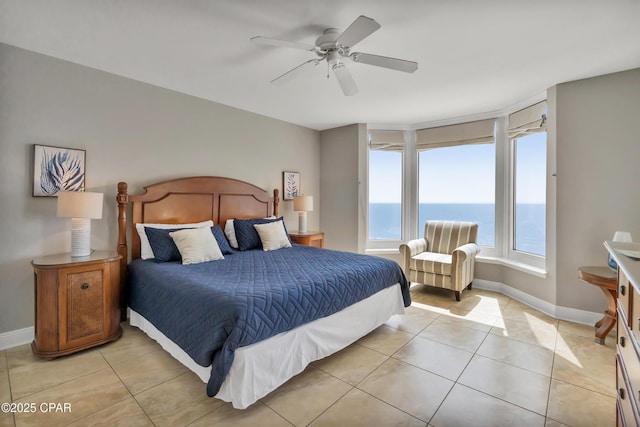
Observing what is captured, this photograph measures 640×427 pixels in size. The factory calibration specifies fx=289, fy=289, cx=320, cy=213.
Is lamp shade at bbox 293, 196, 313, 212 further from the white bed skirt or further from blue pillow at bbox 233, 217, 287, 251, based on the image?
the white bed skirt

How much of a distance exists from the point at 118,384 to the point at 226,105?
3234mm

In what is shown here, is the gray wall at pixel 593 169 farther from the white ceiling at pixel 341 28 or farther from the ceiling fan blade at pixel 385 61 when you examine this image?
the ceiling fan blade at pixel 385 61

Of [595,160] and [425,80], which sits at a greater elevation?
[425,80]

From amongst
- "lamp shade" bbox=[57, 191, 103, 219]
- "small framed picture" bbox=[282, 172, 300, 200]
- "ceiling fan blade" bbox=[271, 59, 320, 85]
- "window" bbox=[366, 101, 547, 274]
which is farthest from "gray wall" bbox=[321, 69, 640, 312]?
"lamp shade" bbox=[57, 191, 103, 219]

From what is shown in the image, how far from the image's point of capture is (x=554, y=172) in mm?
3156

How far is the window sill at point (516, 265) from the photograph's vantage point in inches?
133

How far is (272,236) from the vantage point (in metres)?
3.60

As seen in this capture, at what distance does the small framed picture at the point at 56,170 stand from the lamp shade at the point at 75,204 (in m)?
0.32

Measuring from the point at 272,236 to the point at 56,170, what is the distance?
7.04ft

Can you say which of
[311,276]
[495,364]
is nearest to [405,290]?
[495,364]

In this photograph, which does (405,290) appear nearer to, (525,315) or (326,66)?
(525,315)

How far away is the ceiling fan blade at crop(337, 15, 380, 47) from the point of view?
1675 millimetres

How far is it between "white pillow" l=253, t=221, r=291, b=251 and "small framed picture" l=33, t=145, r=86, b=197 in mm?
1828

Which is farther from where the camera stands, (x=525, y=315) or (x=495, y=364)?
(x=525, y=315)
